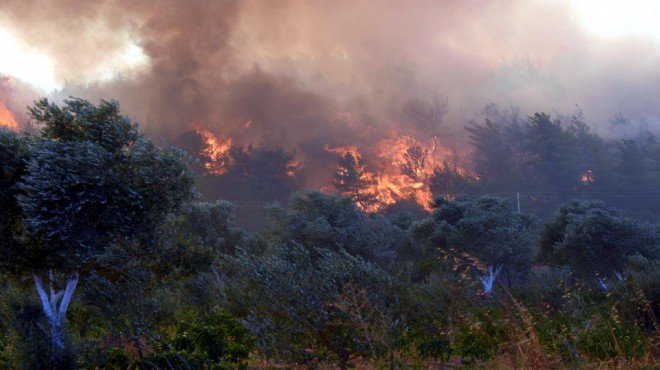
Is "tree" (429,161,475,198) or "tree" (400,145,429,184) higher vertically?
"tree" (400,145,429,184)

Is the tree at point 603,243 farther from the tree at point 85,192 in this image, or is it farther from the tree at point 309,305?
the tree at point 85,192

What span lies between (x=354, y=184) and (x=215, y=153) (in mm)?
29361

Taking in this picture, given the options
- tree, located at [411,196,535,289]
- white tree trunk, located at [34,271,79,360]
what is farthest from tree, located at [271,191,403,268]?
white tree trunk, located at [34,271,79,360]

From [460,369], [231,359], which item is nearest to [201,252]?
[231,359]

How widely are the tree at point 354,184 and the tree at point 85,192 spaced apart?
7858 centimetres

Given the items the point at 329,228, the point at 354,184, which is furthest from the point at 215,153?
the point at 329,228

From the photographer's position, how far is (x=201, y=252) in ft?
59.9

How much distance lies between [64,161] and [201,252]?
253 inches

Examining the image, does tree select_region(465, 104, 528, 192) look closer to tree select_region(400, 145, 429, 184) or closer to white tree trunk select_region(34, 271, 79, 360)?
tree select_region(400, 145, 429, 184)

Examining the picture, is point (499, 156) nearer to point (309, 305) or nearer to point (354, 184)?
point (354, 184)

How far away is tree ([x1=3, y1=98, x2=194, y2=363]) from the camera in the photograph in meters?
12.9

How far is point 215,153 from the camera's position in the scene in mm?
98375

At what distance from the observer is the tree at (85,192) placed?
12.9m

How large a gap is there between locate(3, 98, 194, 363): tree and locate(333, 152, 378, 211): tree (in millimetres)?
78580
